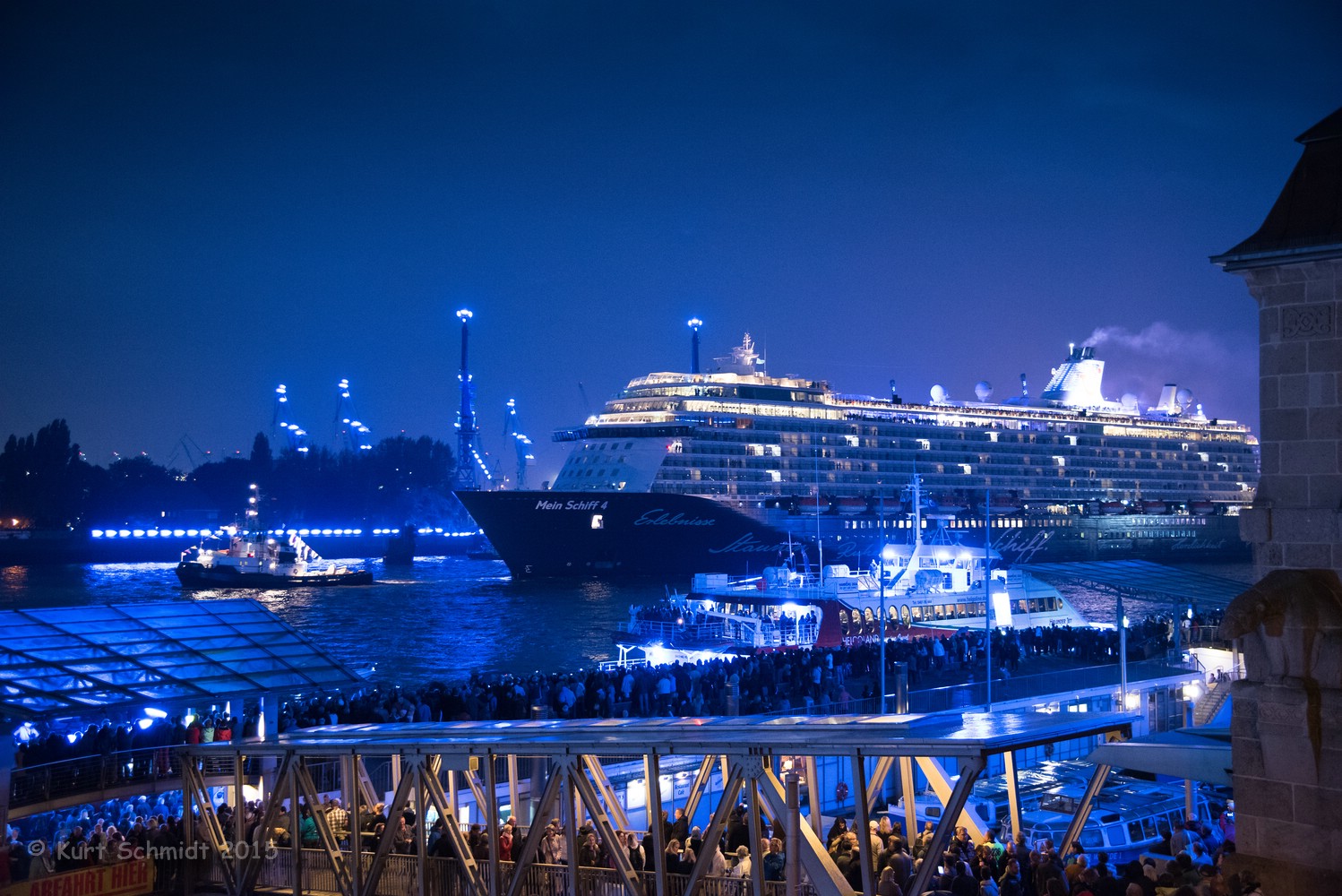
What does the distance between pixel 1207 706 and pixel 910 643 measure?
33.1ft

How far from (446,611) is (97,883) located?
55020 mm

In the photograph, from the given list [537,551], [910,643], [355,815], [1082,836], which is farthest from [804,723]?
[537,551]

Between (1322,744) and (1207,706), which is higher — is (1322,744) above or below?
above

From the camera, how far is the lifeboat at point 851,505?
77312 millimetres

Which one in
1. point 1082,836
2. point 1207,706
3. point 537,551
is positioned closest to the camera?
point 1082,836

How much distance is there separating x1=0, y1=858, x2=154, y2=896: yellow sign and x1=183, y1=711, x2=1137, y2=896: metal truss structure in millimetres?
418

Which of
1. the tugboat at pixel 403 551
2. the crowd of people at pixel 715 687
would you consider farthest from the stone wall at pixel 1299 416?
the tugboat at pixel 403 551

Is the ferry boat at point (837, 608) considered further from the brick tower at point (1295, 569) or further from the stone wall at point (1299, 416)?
the stone wall at point (1299, 416)

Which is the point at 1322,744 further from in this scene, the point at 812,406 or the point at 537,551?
the point at 812,406

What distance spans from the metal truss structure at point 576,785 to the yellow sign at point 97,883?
0.42 metres

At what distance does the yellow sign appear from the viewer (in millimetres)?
9852

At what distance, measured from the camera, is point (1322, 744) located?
7.07m

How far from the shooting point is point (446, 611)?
212 ft

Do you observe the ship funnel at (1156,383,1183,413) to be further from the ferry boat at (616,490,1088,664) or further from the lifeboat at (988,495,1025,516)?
the ferry boat at (616,490,1088,664)
